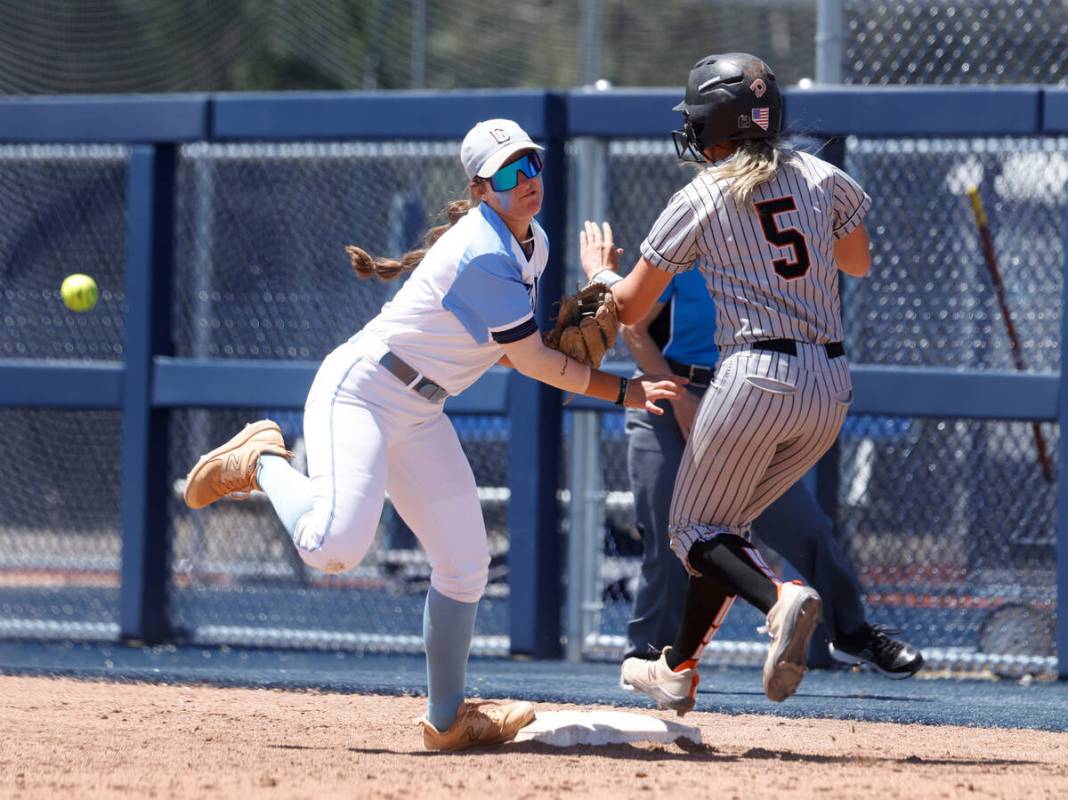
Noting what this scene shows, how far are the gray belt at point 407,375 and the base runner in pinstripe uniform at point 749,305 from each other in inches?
22.4

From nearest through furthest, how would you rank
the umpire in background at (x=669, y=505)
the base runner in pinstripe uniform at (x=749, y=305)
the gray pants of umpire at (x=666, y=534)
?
the base runner in pinstripe uniform at (x=749, y=305) → the umpire in background at (x=669, y=505) → the gray pants of umpire at (x=666, y=534)

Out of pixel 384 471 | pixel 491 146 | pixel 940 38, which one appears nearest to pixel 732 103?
pixel 491 146

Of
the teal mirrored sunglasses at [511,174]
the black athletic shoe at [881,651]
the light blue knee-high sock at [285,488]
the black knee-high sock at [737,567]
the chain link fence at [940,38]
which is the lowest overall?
the black athletic shoe at [881,651]

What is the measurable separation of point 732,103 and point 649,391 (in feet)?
2.60

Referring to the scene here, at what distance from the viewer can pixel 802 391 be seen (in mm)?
4031

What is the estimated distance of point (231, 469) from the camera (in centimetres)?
441

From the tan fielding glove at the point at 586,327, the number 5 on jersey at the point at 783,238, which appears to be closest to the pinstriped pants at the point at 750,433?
the number 5 on jersey at the point at 783,238

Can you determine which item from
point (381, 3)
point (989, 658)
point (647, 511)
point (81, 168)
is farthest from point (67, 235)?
point (381, 3)

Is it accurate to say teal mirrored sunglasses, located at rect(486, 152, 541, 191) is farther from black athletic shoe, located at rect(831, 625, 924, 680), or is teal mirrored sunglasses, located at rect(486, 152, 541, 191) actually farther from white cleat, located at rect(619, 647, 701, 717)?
black athletic shoe, located at rect(831, 625, 924, 680)

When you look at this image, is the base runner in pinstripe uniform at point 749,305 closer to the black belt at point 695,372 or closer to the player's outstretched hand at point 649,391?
the player's outstretched hand at point 649,391

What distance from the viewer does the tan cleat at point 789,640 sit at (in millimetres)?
3789

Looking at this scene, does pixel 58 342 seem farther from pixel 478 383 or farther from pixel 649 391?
pixel 649 391

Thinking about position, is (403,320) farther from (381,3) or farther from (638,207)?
(381,3)

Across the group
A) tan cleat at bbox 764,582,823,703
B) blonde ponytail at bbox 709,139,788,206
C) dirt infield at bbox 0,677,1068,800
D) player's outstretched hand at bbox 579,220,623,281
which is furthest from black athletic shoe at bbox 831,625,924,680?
blonde ponytail at bbox 709,139,788,206
